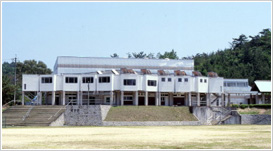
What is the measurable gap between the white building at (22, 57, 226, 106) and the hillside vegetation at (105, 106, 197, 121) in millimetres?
7177

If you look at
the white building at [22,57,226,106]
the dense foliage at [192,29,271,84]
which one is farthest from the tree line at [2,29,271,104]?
the white building at [22,57,226,106]

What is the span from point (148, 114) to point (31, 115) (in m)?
17.9

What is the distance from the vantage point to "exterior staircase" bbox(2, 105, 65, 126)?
77062 mm

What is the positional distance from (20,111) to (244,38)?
104 metres

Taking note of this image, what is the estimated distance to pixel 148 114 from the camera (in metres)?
86.1

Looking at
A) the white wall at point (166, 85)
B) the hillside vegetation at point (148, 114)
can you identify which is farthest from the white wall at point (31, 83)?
the white wall at point (166, 85)

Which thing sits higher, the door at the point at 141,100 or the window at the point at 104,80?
the window at the point at 104,80

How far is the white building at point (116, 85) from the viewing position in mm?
95812

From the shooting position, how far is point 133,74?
96.2 metres

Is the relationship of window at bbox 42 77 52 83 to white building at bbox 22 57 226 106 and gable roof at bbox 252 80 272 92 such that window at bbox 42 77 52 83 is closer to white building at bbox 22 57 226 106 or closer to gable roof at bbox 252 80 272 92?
white building at bbox 22 57 226 106

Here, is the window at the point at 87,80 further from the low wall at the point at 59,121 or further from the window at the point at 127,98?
the low wall at the point at 59,121

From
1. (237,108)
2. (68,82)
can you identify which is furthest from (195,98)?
(68,82)

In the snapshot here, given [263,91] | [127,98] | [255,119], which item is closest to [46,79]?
[127,98]

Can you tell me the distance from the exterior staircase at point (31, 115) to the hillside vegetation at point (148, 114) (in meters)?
8.34
